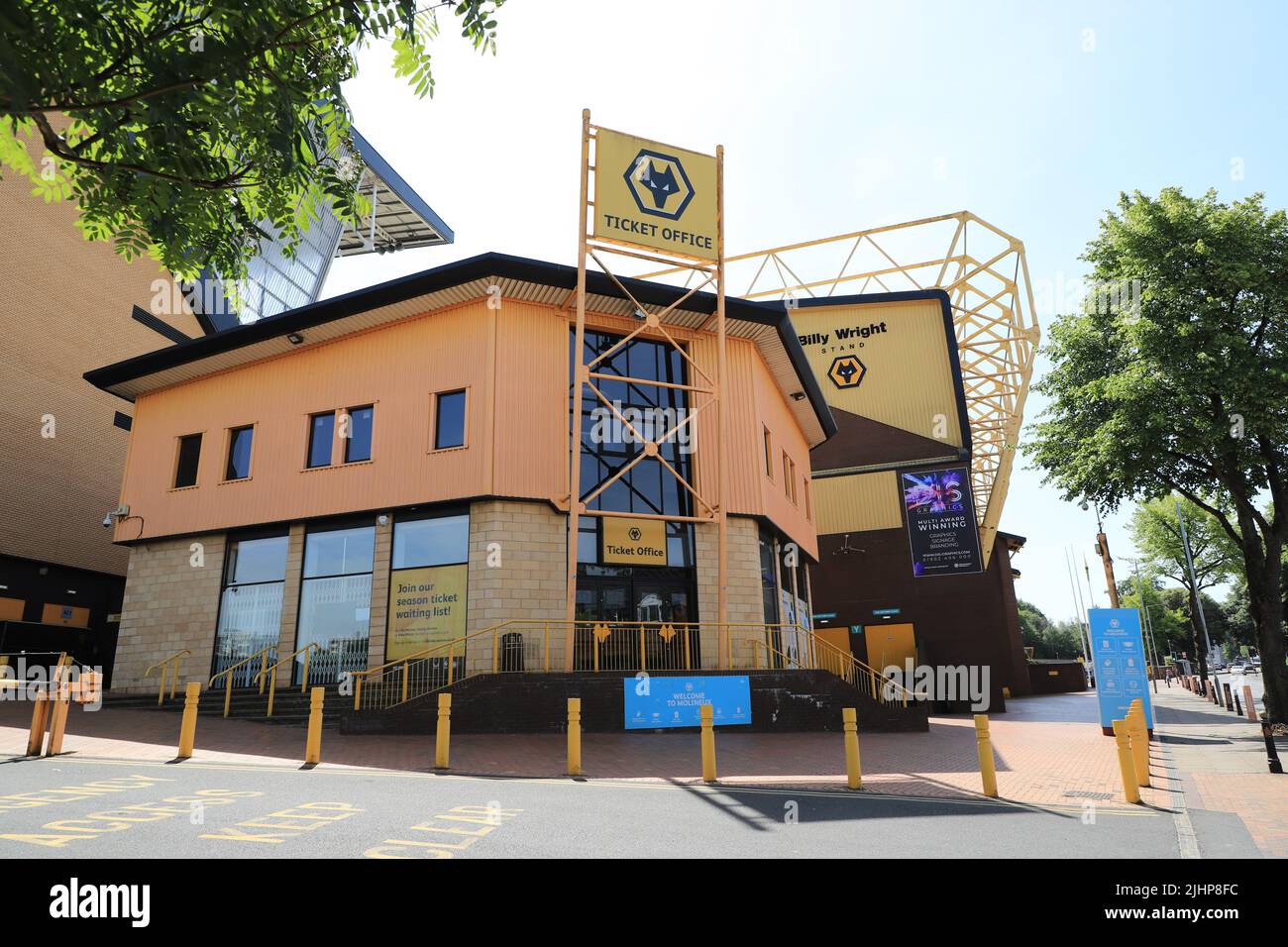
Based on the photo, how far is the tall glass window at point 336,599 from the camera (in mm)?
17922

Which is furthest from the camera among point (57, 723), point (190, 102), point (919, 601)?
point (919, 601)

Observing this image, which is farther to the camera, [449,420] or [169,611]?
[169,611]

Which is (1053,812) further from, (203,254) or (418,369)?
(418,369)

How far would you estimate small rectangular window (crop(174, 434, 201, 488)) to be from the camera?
21.6m

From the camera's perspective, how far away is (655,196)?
64.3ft

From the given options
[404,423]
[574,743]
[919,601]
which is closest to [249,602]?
[404,423]

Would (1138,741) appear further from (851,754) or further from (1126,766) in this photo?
(851,754)

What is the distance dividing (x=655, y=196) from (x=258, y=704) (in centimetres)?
1510

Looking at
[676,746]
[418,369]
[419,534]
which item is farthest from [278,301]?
[676,746]

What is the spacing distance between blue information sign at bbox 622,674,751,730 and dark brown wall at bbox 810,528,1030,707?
17.4m

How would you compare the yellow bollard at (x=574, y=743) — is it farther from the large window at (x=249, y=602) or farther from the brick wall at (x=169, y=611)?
the brick wall at (x=169, y=611)

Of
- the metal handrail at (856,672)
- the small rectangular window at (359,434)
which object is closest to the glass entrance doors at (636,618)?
the metal handrail at (856,672)

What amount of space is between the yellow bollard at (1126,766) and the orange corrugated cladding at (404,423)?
11.1m

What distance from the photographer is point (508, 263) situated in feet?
58.8
